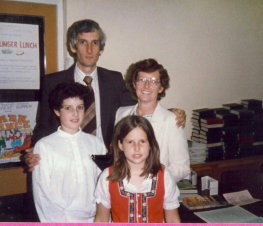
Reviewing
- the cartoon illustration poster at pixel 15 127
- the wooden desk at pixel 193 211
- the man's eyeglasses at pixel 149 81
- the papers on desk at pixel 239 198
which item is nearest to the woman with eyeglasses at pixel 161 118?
the man's eyeglasses at pixel 149 81

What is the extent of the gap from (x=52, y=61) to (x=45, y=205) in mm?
1430

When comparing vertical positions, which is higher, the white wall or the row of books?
the white wall

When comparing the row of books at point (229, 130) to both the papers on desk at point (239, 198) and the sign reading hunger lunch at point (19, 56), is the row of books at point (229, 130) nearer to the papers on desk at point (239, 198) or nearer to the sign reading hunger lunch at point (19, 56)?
the papers on desk at point (239, 198)

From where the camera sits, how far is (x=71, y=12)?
2416 millimetres

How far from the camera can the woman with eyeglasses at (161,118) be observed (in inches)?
59.8

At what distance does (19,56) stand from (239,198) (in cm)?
185

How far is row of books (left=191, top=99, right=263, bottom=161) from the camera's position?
9.11ft

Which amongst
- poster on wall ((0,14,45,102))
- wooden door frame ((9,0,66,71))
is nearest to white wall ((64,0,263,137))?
wooden door frame ((9,0,66,71))

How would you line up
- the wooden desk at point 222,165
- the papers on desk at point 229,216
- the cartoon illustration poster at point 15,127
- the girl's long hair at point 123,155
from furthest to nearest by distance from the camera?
the wooden desk at point 222,165 < the cartoon illustration poster at point 15,127 < the papers on desk at point 229,216 < the girl's long hair at point 123,155

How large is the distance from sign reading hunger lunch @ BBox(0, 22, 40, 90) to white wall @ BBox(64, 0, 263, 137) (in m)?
0.34

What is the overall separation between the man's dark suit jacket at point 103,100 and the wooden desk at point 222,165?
113 centimetres

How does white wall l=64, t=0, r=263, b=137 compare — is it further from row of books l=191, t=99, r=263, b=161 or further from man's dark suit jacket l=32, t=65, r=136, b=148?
man's dark suit jacket l=32, t=65, r=136, b=148

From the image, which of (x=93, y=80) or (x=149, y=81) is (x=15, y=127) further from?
(x=149, y=81)

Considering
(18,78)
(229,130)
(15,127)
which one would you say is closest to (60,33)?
(18,78)
